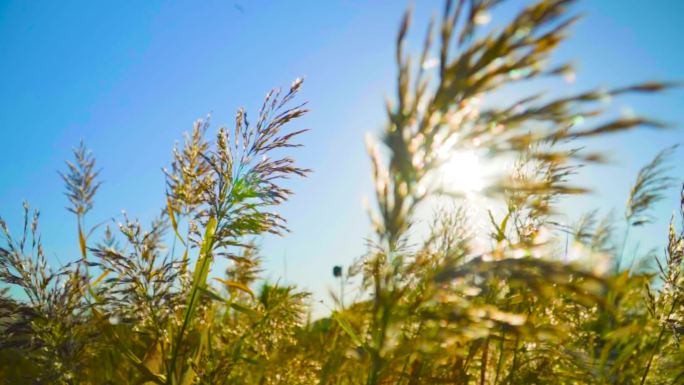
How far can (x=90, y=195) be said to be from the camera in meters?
2.85

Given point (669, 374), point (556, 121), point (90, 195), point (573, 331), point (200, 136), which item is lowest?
point (669, 374)

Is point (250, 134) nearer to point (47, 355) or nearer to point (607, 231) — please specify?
point (47, 355)

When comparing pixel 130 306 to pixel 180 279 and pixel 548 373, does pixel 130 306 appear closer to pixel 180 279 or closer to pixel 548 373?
pixel 180 279

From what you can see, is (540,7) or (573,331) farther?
(573,331)

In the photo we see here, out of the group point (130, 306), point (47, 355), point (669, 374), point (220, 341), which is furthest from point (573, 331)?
point (47, 355)

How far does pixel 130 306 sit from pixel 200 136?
3.40 ft

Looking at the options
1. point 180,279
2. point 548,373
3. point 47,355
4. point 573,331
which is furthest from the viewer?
point 573,331

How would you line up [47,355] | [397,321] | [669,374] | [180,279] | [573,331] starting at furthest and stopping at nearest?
[573,331] < [669,374] < [180,279] < [47,355] < [397,321]

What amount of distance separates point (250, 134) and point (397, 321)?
4.24 ft

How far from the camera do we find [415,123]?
1146 millimetres

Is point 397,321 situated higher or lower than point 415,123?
lower

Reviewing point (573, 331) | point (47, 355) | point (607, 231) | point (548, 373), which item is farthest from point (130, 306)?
point (607, 231)

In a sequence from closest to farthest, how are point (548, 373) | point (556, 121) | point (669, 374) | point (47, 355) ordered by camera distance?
1. point (556, 121)
2. point (47, 355)
3. point (548, 373)
4. point (669, 374)

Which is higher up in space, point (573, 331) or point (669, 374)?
point (573, 331)
